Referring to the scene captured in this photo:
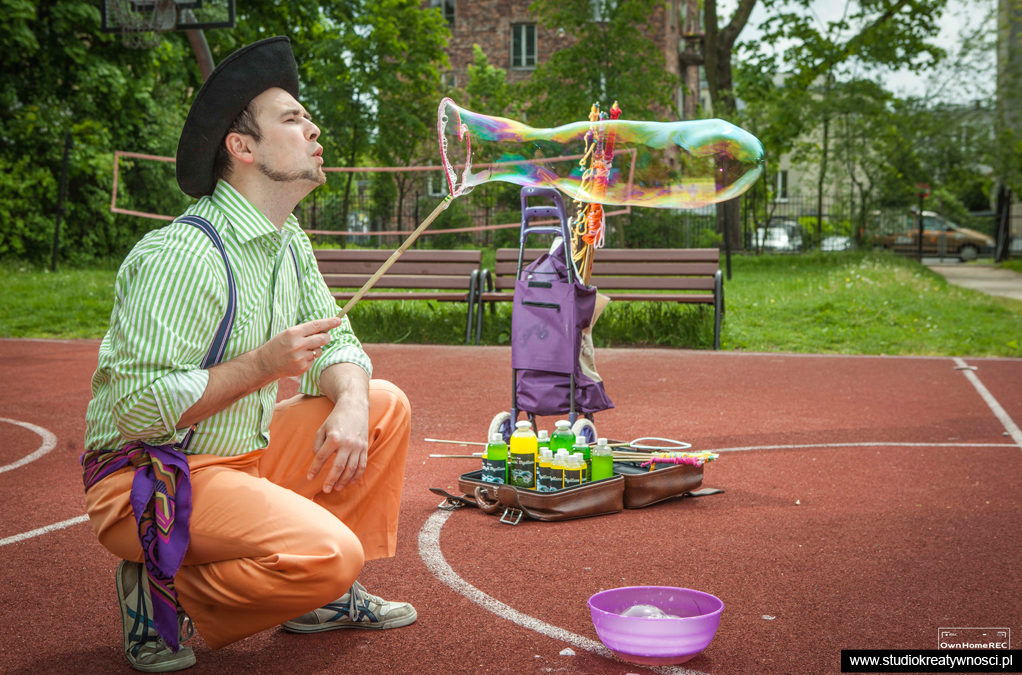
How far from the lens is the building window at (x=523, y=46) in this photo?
1454 inches

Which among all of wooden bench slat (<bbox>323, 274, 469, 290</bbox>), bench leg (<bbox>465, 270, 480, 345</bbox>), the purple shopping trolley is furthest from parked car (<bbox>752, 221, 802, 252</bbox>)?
the purple shopping trolley

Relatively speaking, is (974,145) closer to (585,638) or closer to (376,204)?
(376,204)

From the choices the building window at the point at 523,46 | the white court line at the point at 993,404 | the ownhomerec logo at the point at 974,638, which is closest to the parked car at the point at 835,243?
the building window at the point at 523,46

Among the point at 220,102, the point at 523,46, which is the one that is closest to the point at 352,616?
the point at 220,102

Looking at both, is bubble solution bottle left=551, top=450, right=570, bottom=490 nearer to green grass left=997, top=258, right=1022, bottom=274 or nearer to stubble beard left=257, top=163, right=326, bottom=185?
stubble beard left=257, top=163, right=326, bottom=185

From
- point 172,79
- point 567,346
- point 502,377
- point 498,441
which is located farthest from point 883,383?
point 172,79

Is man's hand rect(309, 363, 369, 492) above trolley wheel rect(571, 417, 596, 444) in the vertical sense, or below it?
above

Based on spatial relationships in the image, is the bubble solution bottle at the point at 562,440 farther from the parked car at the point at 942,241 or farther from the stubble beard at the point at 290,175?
the parked car at the point at 942,241

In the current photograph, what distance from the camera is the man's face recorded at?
302cm

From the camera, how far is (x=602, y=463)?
199 inches

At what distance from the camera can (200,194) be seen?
3057 mm

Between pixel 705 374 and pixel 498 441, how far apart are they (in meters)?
4.74

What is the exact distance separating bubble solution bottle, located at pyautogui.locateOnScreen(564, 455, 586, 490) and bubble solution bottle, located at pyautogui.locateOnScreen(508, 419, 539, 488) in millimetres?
162

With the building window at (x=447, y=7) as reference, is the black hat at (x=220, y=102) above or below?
below
